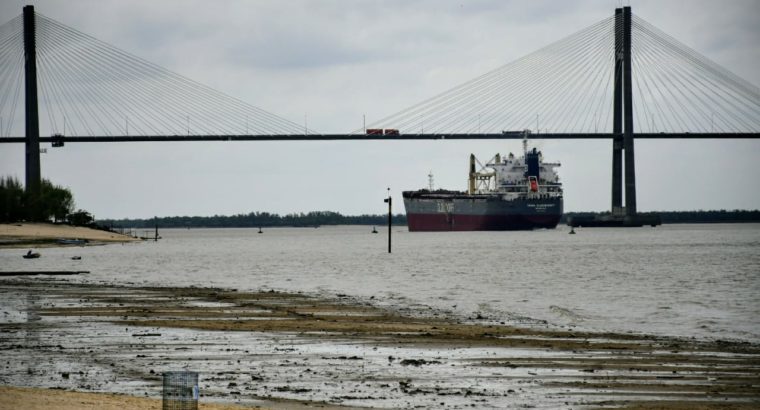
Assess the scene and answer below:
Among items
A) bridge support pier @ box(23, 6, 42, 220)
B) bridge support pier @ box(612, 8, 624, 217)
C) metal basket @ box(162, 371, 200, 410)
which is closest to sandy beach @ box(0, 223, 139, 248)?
bridge support pier @ box(23, 6, 42, 220)

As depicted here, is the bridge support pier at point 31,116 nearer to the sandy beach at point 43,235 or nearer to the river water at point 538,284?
the sandy beach at point 43,235

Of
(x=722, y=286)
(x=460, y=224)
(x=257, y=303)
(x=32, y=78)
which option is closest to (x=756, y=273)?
(x=722, y=286)

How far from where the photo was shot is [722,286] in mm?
33812

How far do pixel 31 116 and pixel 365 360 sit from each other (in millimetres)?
74227

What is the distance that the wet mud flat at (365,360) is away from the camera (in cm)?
1170

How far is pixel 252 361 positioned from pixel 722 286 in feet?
78.7

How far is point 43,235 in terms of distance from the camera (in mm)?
79688

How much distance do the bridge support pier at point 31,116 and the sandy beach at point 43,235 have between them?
3.01 m

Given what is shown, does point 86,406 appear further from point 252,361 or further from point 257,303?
point 257,303

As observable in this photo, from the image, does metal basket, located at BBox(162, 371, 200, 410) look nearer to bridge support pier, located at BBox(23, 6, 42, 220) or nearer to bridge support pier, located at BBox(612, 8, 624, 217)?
bridge support pier, located at BBox(23, 6, 42, 220)

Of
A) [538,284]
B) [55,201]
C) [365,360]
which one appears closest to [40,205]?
[55,201]

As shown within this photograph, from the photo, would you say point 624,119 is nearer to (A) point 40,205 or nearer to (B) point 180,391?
(A) point 40,205

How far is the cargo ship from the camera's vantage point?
14050cm

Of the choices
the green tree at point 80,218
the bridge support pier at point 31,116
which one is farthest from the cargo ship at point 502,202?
the bridge support pier at point 31,116
